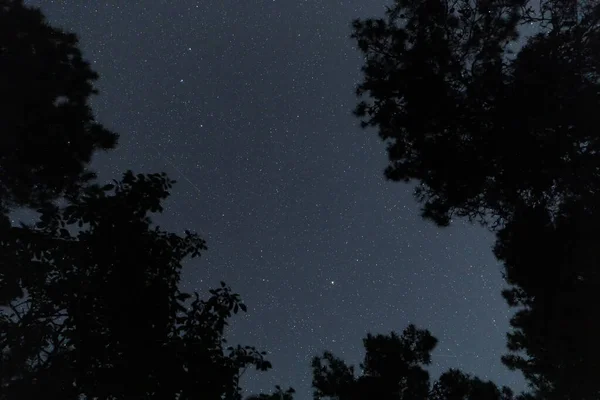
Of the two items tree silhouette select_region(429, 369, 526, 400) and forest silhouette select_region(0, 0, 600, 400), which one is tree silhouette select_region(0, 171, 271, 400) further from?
tree silhouette select_region(429, 369, 526, 400)

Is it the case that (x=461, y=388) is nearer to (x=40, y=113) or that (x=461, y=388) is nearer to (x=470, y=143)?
(x=470, y=143)

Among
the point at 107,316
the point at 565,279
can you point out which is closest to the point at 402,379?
the point at 565,279

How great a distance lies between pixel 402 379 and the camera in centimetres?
1716

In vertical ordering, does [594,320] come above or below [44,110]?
below

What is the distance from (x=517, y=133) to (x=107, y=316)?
427 inches

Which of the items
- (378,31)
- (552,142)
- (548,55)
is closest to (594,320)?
(552,142)

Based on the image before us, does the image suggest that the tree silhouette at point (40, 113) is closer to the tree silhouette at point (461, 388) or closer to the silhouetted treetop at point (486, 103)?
the silhouetted treetop at point (486, 103)

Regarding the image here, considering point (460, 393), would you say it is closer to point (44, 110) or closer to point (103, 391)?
point (103, 391)

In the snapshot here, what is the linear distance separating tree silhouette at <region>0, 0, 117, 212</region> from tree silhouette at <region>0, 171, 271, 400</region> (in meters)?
7.56

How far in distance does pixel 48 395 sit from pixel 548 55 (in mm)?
12925

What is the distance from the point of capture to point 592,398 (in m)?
12.8

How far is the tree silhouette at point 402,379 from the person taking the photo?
16.6 metres

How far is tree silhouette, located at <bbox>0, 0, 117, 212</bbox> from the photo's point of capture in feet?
41.9

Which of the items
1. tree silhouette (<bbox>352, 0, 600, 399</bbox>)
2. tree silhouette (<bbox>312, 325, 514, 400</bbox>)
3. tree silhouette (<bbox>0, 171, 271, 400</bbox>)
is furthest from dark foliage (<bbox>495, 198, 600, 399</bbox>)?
tree silhouette (<bbox>0, 171, 271, 400</bbox>)
